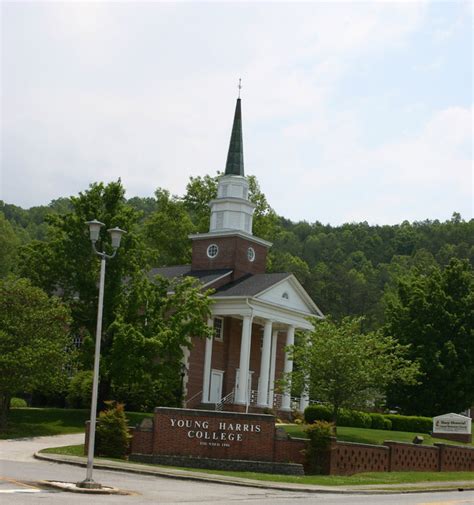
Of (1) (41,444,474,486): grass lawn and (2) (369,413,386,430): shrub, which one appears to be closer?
(1) (41,444,474,486): grass lawn

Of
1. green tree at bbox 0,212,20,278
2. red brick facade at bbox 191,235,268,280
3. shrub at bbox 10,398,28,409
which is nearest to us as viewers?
shrub at bbox 10,398,28,409

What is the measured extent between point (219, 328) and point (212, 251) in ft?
17.9

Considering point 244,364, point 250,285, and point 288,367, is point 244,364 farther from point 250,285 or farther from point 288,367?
point 250,285

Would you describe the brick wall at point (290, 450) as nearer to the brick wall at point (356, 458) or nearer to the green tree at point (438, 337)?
the brick wall at point (356, 458)

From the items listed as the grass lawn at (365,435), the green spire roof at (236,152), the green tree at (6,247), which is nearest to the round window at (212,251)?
the green spire roof at (236,152)

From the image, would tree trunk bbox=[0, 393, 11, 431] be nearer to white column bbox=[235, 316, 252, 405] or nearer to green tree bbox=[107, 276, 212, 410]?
green tree bbox=[107, 276, 212, 410]

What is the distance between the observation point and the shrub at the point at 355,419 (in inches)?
1711

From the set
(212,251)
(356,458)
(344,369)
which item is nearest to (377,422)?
(344,369)

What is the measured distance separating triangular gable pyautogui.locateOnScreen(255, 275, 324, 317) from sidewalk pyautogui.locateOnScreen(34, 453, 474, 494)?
21.7 metres

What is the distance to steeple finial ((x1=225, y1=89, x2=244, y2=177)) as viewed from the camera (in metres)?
55.2

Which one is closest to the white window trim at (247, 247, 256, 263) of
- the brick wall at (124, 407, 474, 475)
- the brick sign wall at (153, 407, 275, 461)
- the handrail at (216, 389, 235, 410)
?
the handrail at (216, 389, 235, 410)

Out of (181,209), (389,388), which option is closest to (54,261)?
(389,388)

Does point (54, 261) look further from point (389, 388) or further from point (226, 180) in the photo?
point (389, 388)

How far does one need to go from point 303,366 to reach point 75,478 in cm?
1783
